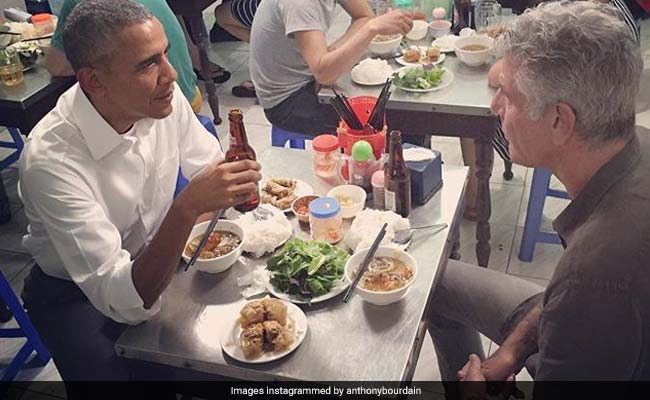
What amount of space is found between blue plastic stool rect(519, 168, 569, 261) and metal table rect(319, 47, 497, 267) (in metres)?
0.27

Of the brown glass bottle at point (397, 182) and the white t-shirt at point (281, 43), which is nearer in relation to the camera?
the brown glass bottle at point (397, 182)

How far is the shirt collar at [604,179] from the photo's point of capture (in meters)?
1.37

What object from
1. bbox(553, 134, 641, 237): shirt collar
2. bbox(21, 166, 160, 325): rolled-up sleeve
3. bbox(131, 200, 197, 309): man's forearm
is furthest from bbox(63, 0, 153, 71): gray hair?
bbox(553, 134, 641, 237): shirt collar

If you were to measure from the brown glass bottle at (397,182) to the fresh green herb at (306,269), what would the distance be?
235 mm

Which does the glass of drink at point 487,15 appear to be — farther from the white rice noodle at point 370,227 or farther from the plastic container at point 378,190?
the white rice noodle at point 370,227

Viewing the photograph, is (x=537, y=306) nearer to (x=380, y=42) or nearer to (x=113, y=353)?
(x=113, y=353)

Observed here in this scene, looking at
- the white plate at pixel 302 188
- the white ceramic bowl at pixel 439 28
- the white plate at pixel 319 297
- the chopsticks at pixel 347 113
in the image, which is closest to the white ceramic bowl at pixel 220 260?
the white plate at pixel 319 297

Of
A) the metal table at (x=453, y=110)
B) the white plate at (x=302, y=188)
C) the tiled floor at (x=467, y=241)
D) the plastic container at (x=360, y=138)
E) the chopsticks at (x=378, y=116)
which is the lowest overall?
the tiled floor at (x=467, y=241)

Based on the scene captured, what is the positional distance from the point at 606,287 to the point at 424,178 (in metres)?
0.66

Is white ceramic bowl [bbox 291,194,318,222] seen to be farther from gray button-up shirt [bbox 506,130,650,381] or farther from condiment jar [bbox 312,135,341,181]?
gray button-up shirt [bbox 506,130,650,381]

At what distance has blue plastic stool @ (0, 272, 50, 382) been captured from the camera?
2477mm

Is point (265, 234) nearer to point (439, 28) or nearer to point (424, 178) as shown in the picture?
point (424, 178)

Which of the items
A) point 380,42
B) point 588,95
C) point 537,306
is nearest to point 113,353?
point 537,306

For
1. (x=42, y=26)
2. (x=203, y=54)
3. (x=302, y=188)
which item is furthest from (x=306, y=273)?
(x=203, y=54)
